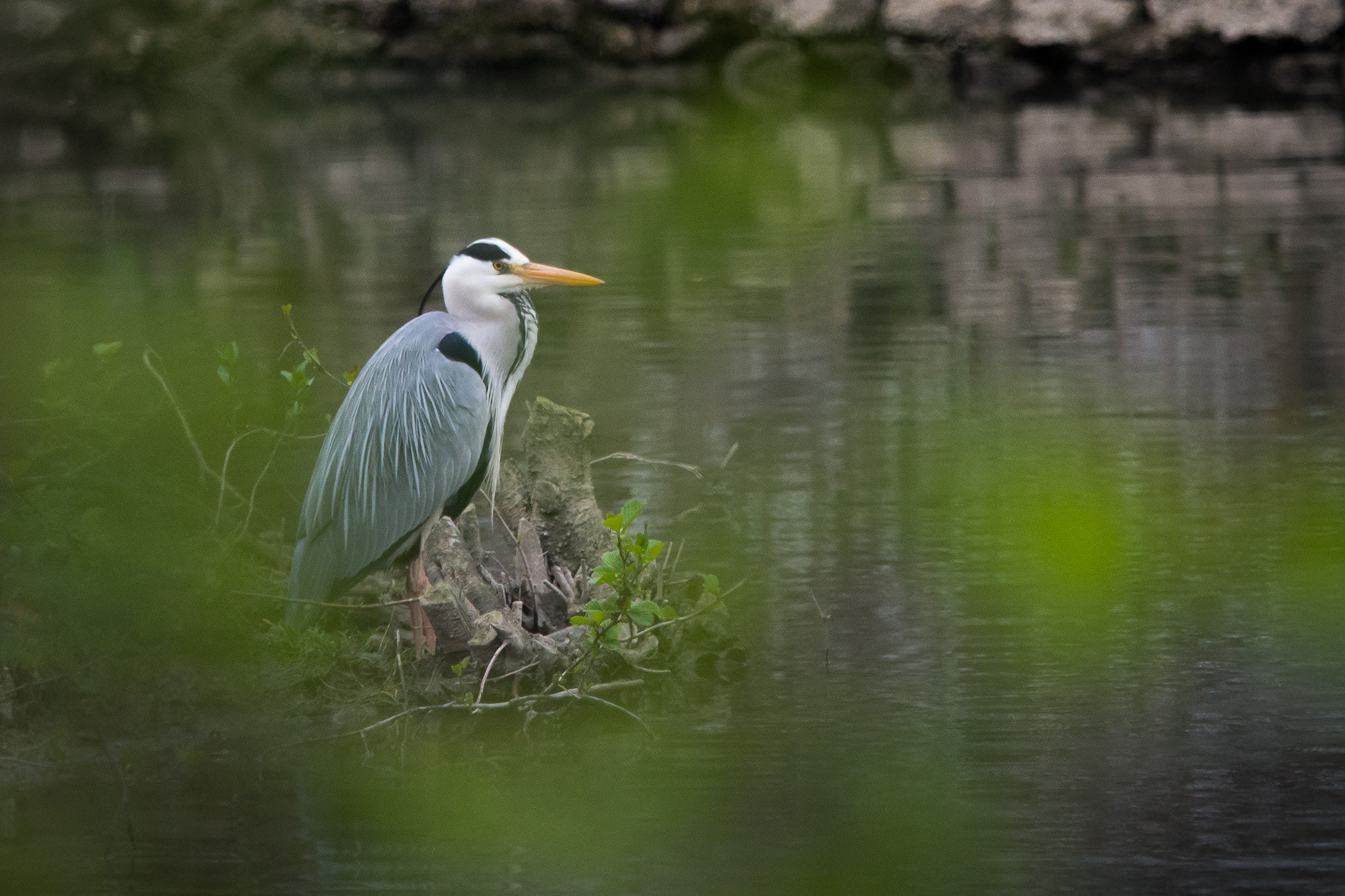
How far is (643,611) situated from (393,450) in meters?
0.88

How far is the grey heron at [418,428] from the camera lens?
5121 mm

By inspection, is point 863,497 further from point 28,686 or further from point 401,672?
point 28,686

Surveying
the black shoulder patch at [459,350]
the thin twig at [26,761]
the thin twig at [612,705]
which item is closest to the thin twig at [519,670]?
the thin twig at [612,705]

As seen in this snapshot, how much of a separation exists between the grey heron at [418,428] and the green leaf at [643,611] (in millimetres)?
778

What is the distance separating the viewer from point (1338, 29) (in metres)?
20.0

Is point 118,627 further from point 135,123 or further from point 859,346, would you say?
point 135,123

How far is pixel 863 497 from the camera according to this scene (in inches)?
254

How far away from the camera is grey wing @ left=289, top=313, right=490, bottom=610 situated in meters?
5.11

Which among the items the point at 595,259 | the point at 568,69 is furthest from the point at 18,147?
the point at 595,259

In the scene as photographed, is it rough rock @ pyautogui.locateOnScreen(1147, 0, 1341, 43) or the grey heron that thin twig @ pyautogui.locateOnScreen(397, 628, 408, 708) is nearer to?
the grey heron

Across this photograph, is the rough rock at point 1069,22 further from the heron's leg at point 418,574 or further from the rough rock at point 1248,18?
the heron's leg at point 418,574

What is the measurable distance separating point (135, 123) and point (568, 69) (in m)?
5.40

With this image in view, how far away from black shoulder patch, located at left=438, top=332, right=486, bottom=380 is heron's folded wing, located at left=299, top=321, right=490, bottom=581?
0.07 feet

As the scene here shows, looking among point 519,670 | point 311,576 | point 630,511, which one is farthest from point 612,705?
point 311,576
